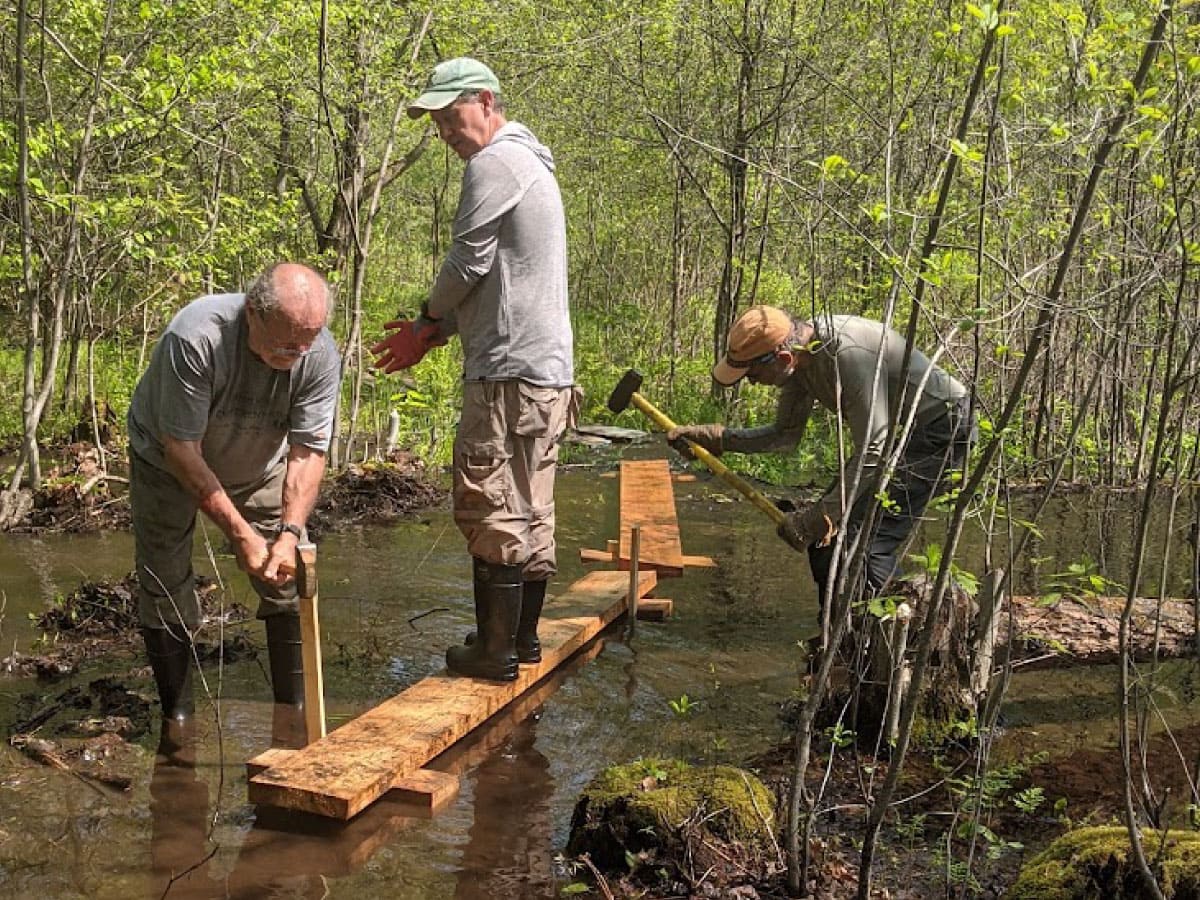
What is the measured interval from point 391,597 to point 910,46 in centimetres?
614

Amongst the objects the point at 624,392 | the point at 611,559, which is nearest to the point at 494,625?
the point at 624,392

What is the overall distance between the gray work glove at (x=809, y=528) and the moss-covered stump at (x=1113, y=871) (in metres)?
1.94

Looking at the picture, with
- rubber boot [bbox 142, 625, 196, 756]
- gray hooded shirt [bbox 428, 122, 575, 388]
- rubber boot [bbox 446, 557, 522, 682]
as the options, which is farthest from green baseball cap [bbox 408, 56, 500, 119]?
rubber boot [bbox 142, 625, 196, 756]

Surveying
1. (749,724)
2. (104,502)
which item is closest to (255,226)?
(104,502)

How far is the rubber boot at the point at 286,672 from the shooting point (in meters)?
4.37

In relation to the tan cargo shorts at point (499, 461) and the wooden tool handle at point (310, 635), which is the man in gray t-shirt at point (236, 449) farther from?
the tan cargo shorts at point (499, 461)

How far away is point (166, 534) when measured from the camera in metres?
4.14

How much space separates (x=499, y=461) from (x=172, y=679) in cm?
147

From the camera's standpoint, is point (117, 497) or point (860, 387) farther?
point (117, 497)

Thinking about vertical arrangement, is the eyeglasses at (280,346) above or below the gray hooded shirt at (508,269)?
below

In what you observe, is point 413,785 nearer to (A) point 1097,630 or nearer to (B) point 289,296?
(B) point 289,296

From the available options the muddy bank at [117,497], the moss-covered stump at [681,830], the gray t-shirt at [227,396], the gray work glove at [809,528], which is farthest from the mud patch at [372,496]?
the moss-covered stump at [681,830]

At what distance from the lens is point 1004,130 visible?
9.43ft

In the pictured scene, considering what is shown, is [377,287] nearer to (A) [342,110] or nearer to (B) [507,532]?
(A) [342,110]
